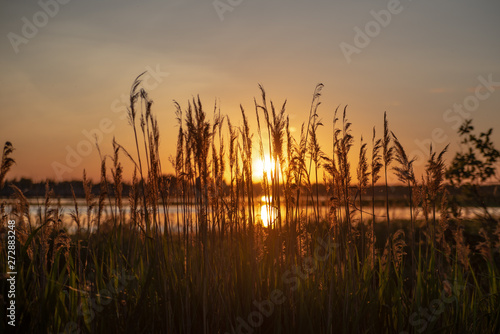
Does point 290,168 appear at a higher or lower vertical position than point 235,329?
higher

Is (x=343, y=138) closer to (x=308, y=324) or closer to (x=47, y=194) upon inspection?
(x=308, y=324)

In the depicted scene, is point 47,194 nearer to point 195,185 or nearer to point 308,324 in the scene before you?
point 195,185

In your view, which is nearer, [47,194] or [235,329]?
[235,329]

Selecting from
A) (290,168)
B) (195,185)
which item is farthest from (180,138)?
(290,168)

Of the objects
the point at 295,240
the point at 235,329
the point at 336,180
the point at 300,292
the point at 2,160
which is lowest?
the point at 235,329

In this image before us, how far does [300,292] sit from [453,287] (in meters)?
1.42

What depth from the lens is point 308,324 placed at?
3078 millimetres

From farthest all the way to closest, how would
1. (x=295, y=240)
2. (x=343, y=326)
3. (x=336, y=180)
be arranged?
(x=295, y=240) < (x=336, y=180) < (x=343, y=326)

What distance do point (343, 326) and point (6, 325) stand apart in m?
2.58

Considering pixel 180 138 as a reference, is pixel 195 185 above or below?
below

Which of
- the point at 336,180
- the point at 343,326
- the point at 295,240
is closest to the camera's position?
the point at 343,326

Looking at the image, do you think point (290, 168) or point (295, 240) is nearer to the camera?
point (290, 168)

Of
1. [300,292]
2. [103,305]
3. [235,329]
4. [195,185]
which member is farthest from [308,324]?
[103,305]

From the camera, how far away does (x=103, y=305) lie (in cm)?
328
